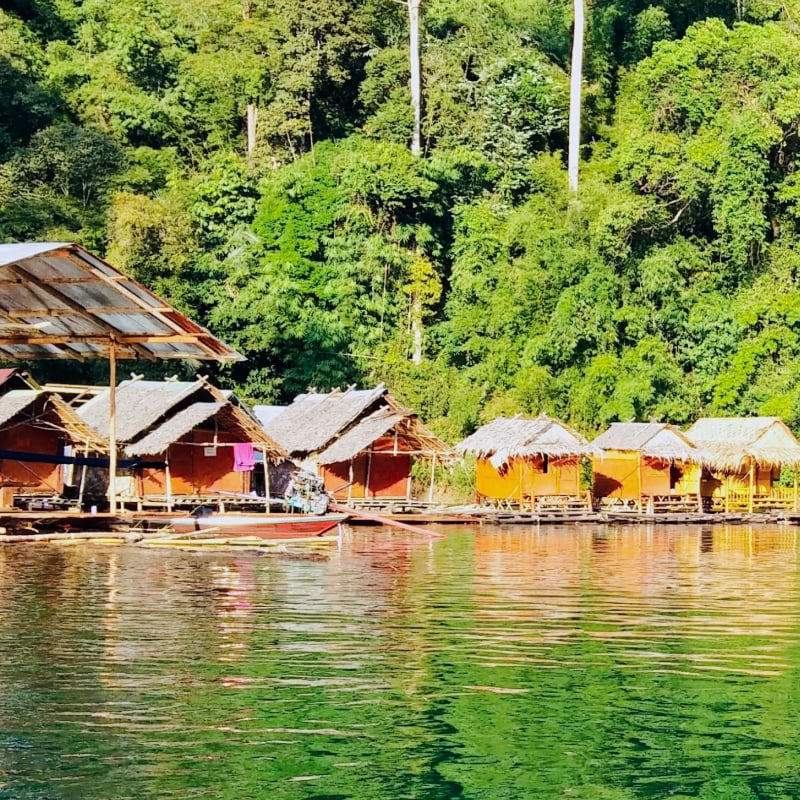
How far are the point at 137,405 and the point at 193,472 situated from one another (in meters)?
1.73

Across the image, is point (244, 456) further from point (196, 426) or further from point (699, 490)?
point (699, 490)

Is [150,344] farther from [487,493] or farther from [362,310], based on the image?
[362,310]

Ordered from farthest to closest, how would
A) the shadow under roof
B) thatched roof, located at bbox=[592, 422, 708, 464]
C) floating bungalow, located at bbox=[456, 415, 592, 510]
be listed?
thatched roof, located at bbox=[592, 422, 708, 464] < floating bungalow, located at bbox=[456, 415, 592, 510] < the shadow under roof

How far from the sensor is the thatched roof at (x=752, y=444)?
30578 mm

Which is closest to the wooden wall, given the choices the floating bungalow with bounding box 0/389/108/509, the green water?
the floating bungalow with bounding box 0/389/108/509

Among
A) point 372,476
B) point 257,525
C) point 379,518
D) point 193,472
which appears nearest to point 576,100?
point 372,476

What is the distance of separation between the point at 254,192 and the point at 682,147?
11262 millimetres

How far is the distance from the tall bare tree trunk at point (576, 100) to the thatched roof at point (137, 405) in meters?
15.2

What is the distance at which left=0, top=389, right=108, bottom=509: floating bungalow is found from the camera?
24.8 m

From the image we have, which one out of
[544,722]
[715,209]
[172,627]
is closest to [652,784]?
[544,722]

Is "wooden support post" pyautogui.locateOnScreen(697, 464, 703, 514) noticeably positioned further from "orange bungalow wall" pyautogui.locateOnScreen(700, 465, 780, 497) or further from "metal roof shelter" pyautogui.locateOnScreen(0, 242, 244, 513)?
"metal roof shelter" pyautogui.locateOnScreen(0, 242, 244, 513)

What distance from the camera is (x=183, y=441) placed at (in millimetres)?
26609

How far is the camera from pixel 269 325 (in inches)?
1299

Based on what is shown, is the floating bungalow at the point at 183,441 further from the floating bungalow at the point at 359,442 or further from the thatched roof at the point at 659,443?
the thatched roof at the point at 659,443
